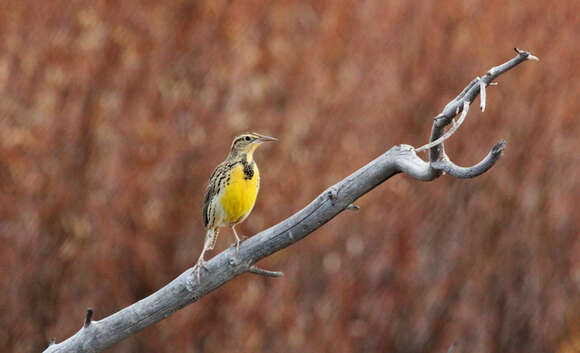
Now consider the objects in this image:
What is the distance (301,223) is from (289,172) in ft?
8.79

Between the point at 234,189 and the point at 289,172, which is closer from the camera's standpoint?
the point at 234,189

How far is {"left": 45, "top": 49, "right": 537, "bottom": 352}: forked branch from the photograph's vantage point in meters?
1.70

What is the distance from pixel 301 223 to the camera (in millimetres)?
1987

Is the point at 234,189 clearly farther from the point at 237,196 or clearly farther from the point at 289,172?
the point at 289,172

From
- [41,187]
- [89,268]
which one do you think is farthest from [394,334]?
[41,187]

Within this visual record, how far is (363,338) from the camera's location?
471 centimetres

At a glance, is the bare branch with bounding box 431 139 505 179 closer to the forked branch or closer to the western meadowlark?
the forked branch

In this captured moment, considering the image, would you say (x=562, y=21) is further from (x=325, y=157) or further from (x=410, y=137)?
(x=325, y=157)

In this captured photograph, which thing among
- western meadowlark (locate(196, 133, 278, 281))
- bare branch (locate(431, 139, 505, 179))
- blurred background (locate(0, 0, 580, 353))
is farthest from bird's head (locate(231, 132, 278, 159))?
blurred background (locate(0, 0, 580, 353))

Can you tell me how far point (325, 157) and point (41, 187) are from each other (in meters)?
1.51

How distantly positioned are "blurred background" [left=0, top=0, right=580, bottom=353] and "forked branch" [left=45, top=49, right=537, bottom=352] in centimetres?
229

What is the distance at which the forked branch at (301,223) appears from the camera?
1696mm

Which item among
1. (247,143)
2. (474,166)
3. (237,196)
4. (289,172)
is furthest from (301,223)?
(289,172)

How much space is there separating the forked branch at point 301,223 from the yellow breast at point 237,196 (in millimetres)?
416
